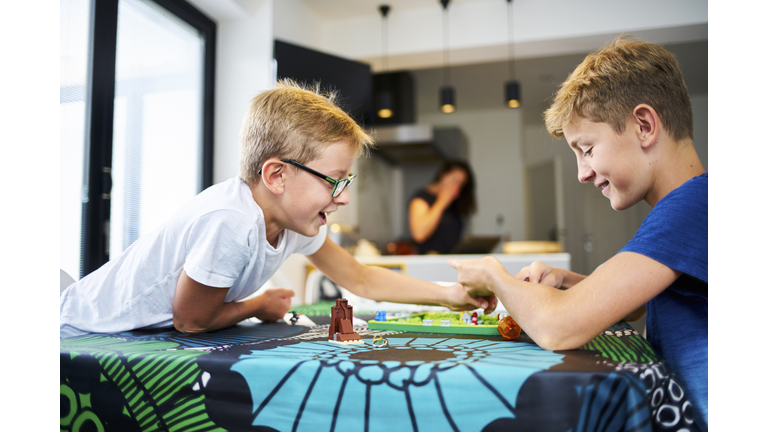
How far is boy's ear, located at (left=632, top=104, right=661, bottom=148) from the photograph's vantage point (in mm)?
848

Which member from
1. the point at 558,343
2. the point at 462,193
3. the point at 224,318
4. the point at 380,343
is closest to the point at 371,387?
the point at 380,343

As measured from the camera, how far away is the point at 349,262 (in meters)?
1.35

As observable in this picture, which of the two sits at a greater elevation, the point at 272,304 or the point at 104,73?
the point at 104,73

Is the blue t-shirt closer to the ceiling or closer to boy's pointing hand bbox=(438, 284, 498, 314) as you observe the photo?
boy's pointing hand bbox=(438, 284, 498, 314)

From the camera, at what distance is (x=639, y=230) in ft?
2.52

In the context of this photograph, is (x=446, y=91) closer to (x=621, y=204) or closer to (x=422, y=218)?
(x=422, y=218)

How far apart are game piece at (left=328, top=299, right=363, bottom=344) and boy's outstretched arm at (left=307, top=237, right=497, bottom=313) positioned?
1.28ft

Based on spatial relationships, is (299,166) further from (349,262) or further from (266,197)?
(349,262)

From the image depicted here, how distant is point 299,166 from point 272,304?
0.35 metres

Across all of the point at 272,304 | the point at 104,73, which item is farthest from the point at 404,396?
the point at 104,73

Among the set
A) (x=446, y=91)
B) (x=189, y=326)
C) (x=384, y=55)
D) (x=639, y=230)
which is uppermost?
(x=384, y=55)

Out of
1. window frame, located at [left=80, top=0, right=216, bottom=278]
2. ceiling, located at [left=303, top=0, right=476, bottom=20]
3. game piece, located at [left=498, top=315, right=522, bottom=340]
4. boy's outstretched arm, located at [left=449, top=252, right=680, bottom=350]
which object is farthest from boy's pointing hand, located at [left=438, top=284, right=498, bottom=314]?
ceiling, located at [left=303, top=0, right=476, bottom=20]

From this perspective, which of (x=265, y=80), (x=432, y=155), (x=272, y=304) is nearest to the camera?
(x=272, y=304)

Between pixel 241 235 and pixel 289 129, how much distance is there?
10.1 inches
